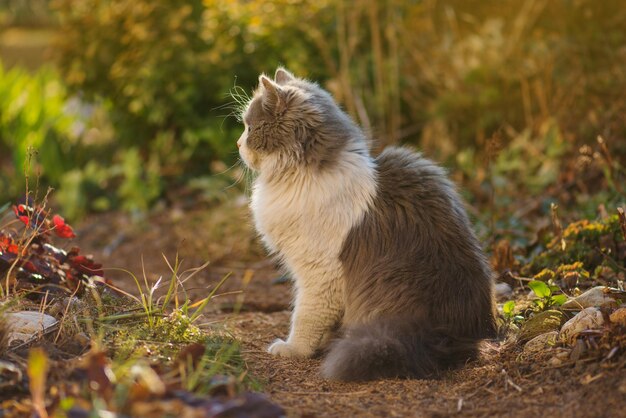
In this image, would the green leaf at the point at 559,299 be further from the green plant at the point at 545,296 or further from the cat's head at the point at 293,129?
the cat's head at the point at 293,129

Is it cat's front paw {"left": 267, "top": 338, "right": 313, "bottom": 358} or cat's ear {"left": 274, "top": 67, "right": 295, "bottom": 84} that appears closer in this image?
cat's front paw {"left": 267, "top": 338, "right": 313, "bottom": 358}

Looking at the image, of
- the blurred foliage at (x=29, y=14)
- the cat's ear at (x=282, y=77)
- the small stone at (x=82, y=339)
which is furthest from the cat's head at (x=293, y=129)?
the blurred foliage at (x=29, y=14)

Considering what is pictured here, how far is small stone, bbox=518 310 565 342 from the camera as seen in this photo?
12.4 feet

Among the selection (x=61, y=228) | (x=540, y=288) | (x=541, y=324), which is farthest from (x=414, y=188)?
(x=61, y=228)

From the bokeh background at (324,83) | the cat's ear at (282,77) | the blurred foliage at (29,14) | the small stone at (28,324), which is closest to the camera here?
the small stone at (28,324)

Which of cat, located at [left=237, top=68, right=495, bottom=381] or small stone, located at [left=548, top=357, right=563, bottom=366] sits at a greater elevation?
cat, located at [left=237, top=68, right=495, bottom=381]

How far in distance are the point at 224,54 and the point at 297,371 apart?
4778mm

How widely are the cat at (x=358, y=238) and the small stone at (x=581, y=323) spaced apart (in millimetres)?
401

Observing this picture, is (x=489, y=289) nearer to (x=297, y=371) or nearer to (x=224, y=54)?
(x=297, y=371)

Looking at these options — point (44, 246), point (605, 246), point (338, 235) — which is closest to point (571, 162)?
point (605, 246)

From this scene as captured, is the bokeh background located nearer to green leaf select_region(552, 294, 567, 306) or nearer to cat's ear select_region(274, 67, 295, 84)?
cat's ear select_region(274, 67, 295, 84)

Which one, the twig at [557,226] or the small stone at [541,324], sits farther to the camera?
the twig at [557,226]

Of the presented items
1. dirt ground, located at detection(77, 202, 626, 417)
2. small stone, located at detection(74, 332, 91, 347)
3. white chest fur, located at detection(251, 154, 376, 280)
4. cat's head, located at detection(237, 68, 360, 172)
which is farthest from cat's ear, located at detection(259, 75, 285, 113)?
small stone, located at detection(74, 332, 91, 347)

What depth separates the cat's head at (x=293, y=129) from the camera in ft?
13.2
